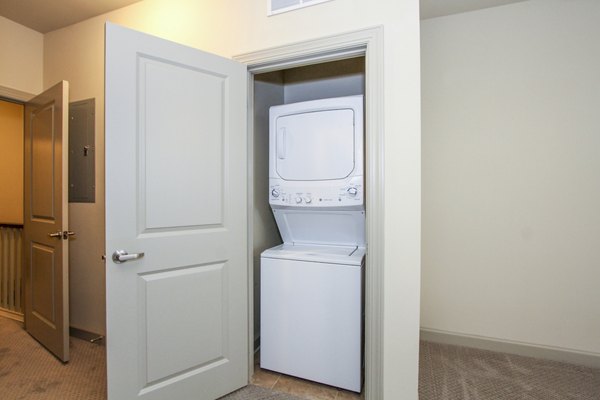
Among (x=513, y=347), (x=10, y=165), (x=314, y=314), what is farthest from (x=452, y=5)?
(x=10, y=165)

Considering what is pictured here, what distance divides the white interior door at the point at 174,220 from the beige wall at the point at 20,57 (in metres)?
1.96

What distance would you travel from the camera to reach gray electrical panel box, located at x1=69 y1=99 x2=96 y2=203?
241cm

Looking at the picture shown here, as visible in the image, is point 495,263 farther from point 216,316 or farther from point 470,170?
point 216,316

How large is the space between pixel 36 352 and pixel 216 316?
1760 mm

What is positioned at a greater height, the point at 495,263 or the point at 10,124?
the point at 10,124

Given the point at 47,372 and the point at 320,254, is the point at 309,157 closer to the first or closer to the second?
the point at 320,254

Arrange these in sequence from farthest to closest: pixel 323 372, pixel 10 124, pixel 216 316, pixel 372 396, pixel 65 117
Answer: pixel 10 124
pixel 65 117
pixel 323 372
pixel 216 316
pixel 372 396

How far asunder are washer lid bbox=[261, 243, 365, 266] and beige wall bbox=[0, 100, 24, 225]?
3696 mm

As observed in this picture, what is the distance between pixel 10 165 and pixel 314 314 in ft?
14.2

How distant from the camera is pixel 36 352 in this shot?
90.6 inches

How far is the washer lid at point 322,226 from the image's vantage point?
210 cm

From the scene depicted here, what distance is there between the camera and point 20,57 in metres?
2.59

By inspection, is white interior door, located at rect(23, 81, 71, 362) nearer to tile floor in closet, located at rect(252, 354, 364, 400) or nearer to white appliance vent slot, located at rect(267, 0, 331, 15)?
tile floor in closet, located at rect(252, 354, 364, 400)

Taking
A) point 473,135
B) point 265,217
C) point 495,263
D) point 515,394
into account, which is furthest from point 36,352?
point 473,135
